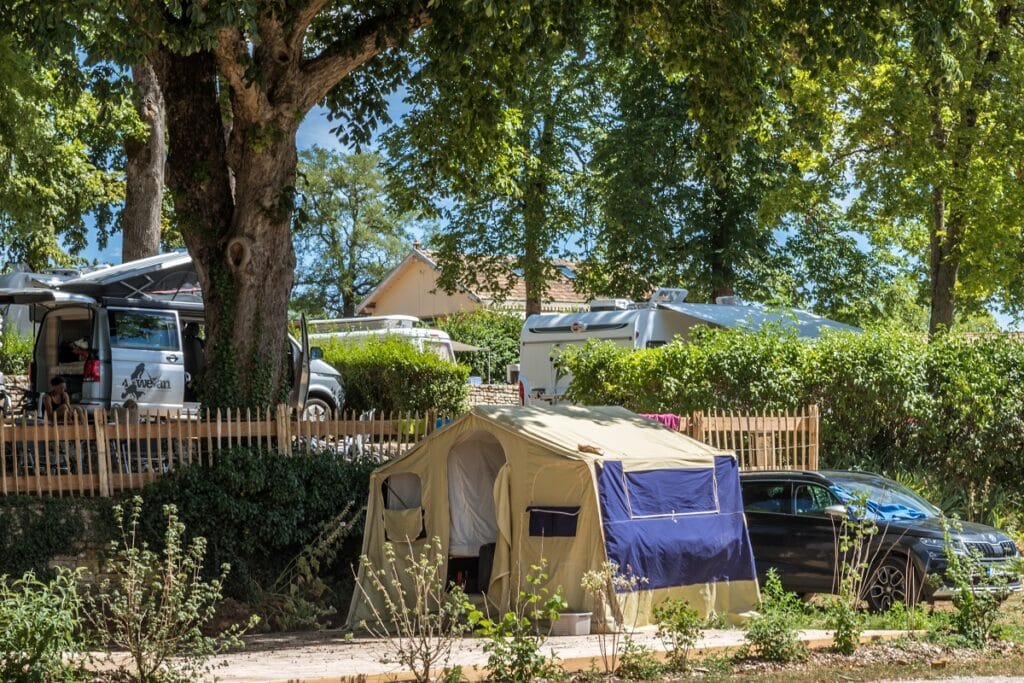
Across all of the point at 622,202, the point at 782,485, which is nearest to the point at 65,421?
the point at 782,485

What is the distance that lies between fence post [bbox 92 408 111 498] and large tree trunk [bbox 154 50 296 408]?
6.43 ft

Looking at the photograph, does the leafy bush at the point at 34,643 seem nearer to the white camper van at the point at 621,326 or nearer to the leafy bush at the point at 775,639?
the leafy bush at the point at 775,639

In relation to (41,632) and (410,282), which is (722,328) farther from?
(410,282)

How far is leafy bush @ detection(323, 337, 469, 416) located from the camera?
24.0 meters

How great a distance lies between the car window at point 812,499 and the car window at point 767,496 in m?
0.10

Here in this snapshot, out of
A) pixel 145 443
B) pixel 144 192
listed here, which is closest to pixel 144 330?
pixel 145 443

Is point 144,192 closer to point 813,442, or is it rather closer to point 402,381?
point 402,381

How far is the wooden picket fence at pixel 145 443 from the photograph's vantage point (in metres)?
11.8

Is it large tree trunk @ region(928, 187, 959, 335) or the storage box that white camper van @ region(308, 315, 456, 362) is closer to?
large tree trunk @ region(928, 187, 959, 335)

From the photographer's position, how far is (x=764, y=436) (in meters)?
15.4

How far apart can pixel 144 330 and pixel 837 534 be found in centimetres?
1011

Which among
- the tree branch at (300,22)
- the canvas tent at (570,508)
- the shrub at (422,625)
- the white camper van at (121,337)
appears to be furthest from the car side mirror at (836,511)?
the tree branch at (300,22)

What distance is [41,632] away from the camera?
23.8ft

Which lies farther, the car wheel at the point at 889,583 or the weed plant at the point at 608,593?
the car wheel at the point at 889,583
